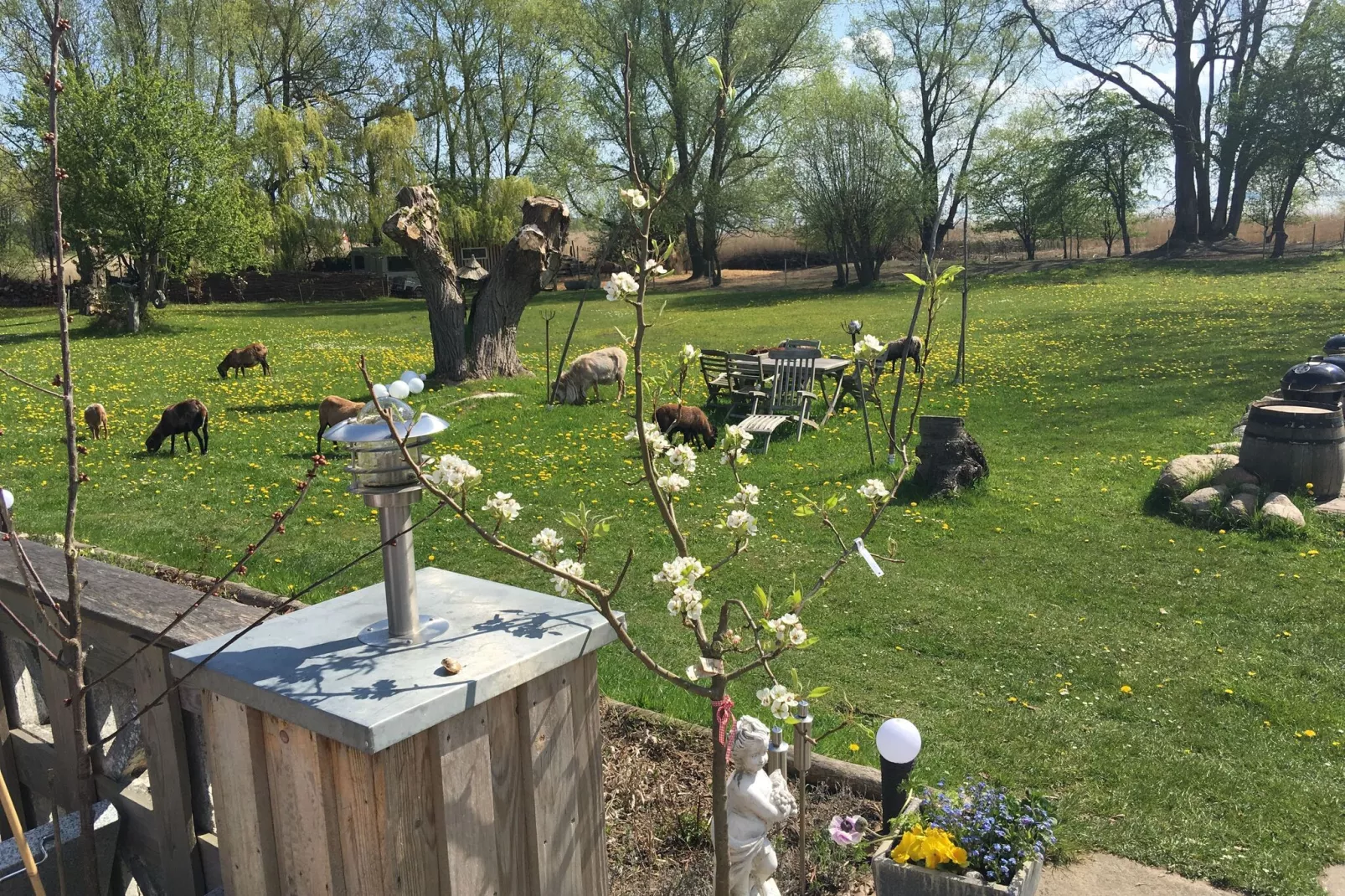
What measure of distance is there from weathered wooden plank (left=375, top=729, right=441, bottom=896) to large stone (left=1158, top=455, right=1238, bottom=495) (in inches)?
327

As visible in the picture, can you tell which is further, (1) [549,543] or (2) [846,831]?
(2) [846,831]

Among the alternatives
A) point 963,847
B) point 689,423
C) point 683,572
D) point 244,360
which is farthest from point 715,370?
point 683,572

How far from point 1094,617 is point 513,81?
3958 centimetres

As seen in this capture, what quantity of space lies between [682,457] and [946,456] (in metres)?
7.06

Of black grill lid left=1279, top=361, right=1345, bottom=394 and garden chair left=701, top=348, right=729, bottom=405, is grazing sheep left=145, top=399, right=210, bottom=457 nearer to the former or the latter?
garden chair left=701, top=348, right=729, bottom=405

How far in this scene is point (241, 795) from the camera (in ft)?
6.39

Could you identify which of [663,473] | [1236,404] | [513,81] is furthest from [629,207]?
[513,81]

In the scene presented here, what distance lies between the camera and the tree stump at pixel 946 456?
898cm

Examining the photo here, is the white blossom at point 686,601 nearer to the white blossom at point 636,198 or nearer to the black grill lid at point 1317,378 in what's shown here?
the white blossom at point 636,198

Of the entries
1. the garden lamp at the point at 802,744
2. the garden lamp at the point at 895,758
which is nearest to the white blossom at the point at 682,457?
the garden lamp at the point at 802,744

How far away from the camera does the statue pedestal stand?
5.63ft

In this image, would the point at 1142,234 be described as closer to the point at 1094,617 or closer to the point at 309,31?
the point at 309,31

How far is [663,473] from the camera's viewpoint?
8.65 feet

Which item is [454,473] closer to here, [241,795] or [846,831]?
[241,795]
